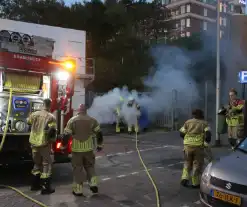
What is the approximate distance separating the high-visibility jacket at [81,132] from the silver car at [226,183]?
235 cm

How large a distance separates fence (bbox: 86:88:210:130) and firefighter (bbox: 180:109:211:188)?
10.2 metres

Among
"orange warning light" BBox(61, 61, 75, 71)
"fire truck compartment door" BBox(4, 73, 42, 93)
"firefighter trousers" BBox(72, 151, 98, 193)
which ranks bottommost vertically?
"firefighter trousers" BBox(72, 151, 98, 193)

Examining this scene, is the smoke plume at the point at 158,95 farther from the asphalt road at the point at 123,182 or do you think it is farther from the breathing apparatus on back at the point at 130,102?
the asphalt road at the point at 123,182

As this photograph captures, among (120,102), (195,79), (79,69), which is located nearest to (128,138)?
(120,102)

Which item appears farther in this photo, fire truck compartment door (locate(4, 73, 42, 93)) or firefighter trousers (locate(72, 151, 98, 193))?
fire truck compartment door (locate(4, 73, 42, 93))

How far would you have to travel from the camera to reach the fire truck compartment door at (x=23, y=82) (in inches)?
284

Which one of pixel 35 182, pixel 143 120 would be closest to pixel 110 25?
pixel 143 120

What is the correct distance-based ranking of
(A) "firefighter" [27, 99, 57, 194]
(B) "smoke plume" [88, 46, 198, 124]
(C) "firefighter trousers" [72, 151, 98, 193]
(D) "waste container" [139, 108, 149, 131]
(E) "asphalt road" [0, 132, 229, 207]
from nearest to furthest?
(E) "asphalt road" [0, 132, 229, 207], (C) "firefighter trousers" [72, 151, 98, 193], (A) "firefighter" [27, 99, 57, 194], (B) "smoke plume" [88, 46, 198, 124], (D) "waste container" [139, 108, 149, 131]

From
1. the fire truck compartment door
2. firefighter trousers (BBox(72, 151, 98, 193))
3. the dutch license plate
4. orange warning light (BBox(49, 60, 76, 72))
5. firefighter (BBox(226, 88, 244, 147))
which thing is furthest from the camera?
firefighter (BBox(226, 88, 244, 147))

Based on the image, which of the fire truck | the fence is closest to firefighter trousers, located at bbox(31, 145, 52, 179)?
the fire truck

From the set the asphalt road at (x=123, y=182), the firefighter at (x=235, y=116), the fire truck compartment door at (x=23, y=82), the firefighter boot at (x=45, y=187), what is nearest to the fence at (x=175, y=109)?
the asphalt road at (x=123, y=182)

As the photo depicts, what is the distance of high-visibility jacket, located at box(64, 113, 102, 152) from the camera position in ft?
20.9

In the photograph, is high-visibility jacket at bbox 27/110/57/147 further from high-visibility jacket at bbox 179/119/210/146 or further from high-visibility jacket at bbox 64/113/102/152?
high-visibility jacket at bbox 179/119/210/146

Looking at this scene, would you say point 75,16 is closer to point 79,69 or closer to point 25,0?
point 25,0
